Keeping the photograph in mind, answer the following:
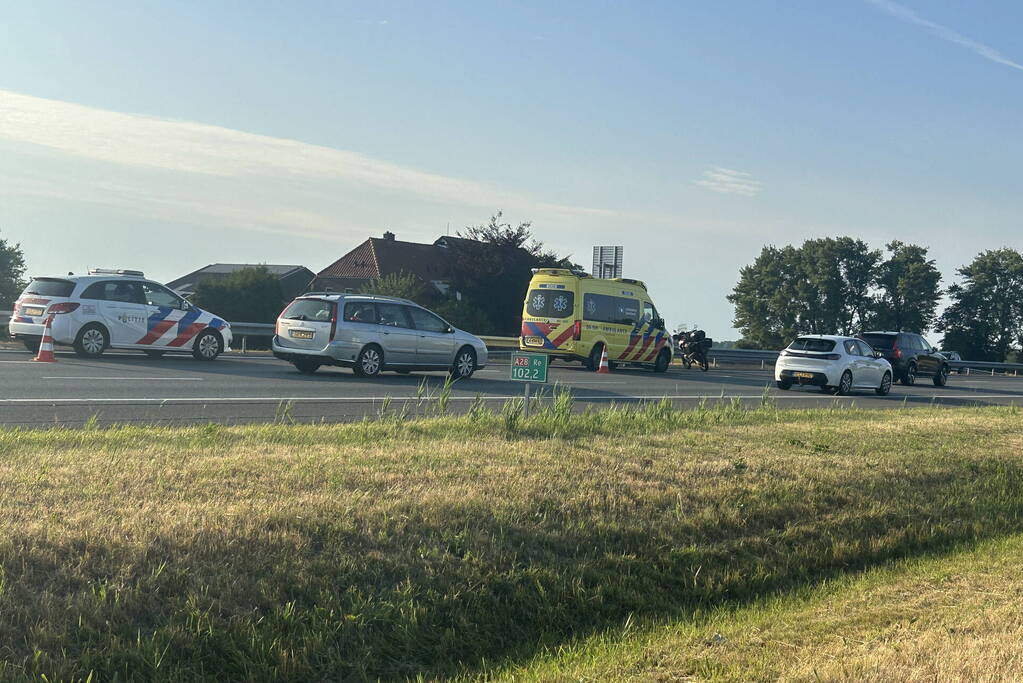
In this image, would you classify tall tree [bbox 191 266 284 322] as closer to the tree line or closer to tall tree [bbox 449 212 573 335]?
tall tree [bbox 449 212 573 335]

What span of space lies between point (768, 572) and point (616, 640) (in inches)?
71.0

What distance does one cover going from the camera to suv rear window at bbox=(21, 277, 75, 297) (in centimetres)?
1995

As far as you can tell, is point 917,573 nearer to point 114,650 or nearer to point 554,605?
point 554,605

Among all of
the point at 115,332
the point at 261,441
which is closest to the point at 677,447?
the point at 261,441

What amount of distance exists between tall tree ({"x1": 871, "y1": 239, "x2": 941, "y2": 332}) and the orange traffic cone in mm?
77205

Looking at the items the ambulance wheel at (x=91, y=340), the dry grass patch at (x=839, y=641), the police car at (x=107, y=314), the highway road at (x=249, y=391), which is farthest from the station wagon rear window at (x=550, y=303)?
the dry grass patch at (x=839, y=641)

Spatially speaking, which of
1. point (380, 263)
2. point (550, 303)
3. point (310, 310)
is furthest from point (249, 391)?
point (380, 263)

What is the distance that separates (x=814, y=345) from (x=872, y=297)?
6967 centimetres

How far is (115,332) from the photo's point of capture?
2041 cm

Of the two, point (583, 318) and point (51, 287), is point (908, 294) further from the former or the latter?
point (51, 287)

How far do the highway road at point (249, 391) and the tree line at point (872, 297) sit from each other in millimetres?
64536

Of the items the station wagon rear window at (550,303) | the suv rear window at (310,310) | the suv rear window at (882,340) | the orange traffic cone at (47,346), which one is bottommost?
the orange traffic cone at (47,346)

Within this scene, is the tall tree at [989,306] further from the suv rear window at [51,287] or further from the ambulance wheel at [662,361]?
the suv rear window at [51,287]

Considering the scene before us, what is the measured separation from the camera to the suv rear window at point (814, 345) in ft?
78.5
